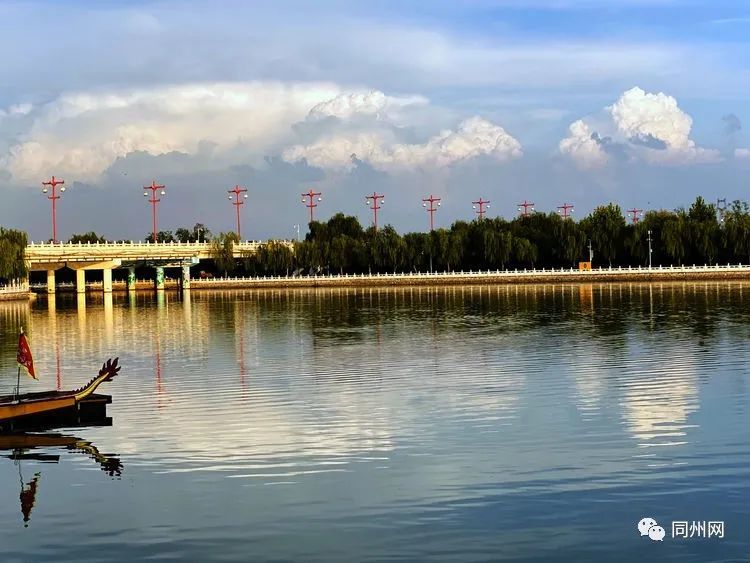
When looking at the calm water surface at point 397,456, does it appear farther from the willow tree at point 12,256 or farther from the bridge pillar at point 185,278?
the bridge pillar at point 185,278

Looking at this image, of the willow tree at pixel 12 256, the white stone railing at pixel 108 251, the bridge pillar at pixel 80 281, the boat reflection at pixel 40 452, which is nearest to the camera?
the boat reflection at pixel 40 452

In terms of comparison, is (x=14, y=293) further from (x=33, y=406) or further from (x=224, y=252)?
(x=33, y=406)

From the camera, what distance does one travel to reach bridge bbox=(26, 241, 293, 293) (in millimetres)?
106100

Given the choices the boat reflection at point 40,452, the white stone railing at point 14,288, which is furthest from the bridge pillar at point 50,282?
the boat reflection at point 40,452

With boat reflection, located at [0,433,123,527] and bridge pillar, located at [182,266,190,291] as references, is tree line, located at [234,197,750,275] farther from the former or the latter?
boat reflection, located at [0,433,123,527]

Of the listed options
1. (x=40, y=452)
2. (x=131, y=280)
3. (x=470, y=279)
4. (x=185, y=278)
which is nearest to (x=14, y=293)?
(x=185, y=278)

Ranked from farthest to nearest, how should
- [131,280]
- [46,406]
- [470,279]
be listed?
[131,280], [470,279], [46,406]

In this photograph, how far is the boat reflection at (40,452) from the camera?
17.5m

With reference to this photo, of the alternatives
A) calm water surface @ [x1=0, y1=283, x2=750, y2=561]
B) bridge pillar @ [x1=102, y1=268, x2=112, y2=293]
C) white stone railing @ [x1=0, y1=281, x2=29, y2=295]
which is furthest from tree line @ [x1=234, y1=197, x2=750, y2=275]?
calm water surface @ [x1=0, y1=283, x2=750, y2=561]

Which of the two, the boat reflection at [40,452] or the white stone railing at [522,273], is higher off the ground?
the white stone railing at [522,273]

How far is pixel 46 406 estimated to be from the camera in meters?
21.6

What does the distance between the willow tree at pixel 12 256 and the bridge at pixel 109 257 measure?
106 inches

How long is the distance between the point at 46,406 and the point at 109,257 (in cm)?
8976

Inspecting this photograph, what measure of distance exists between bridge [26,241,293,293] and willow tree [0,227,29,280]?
270 centimetres
